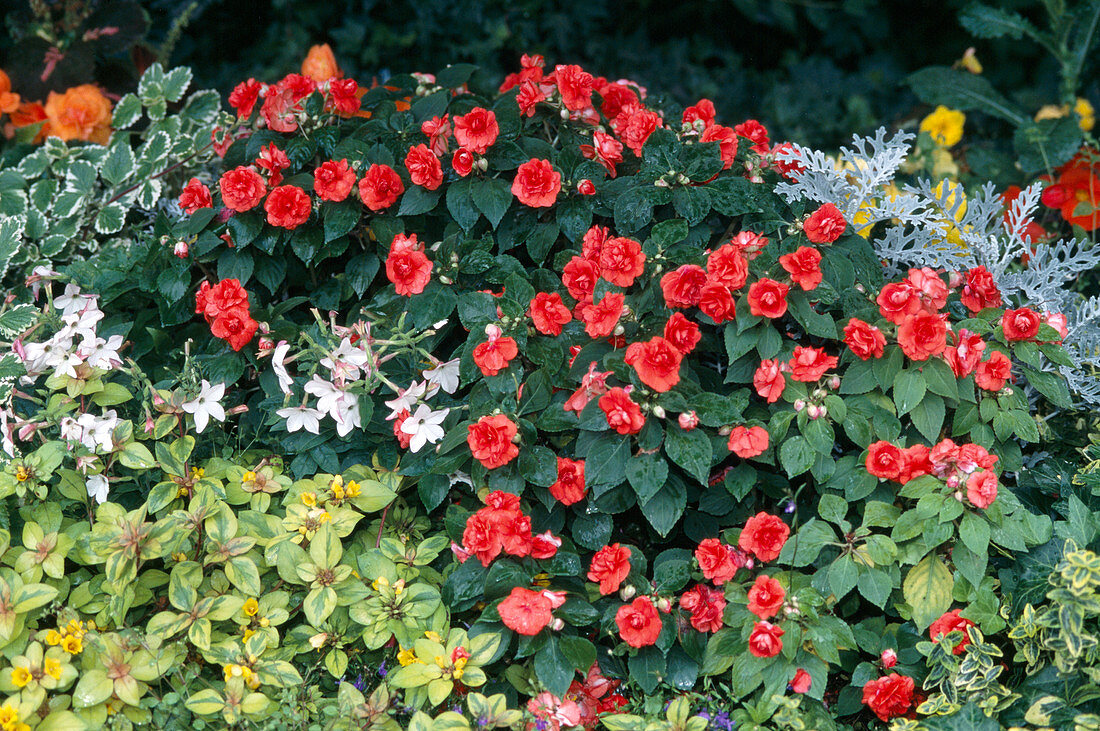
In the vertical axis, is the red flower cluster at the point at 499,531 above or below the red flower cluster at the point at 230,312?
below

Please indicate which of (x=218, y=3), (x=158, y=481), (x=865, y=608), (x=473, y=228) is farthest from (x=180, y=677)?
(x=218, y=3)

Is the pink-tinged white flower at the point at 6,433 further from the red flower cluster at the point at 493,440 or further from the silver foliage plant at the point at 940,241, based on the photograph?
the silver foliage plant at the point at 940,241

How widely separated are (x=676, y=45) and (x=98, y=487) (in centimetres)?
346

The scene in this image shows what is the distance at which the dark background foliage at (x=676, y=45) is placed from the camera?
13.2 ft

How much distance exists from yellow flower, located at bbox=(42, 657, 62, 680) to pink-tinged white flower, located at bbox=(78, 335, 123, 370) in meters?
0.64

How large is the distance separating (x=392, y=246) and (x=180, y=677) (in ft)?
3.25

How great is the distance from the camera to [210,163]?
3.00m

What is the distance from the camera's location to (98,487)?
1931mm

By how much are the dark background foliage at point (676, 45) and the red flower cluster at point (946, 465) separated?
8.23ft

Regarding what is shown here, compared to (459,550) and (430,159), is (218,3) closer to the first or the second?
(430,159)

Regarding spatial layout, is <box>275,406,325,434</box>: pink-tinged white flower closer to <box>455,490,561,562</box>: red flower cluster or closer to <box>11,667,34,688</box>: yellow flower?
<box>455,490,561,562</box>: red flower cluster

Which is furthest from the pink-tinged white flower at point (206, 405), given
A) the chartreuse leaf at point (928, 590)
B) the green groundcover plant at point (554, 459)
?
the chartreuse leaf at point (928, 590)

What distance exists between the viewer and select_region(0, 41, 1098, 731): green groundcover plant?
1754 millimetres

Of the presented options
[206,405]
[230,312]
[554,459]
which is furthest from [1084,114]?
[206,405]
